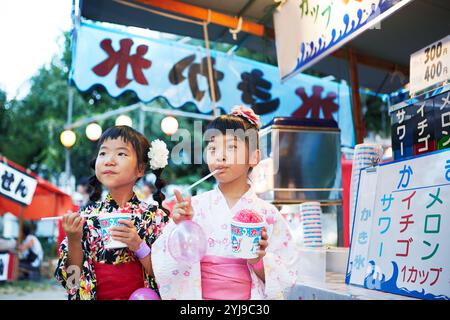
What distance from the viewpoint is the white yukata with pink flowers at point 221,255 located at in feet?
7.15

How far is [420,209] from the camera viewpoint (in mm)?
2221

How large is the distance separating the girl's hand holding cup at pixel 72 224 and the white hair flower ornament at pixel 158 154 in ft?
1.53

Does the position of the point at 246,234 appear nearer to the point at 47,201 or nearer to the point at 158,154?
the point at 158,154

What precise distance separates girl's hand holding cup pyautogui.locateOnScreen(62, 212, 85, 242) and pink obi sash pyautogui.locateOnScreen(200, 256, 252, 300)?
63cm

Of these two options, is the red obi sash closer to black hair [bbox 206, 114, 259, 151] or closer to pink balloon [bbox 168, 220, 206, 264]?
pink balloon [bbox 168, 220, 206, 264]

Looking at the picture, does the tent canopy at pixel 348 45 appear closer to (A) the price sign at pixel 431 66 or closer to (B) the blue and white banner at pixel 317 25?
(B) the blue and white banner at pixel 317 25

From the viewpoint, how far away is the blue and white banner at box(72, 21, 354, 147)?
17.9 feet

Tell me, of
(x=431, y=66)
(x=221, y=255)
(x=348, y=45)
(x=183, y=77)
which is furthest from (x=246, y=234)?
(x=348, y=45)

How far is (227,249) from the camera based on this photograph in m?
2.21

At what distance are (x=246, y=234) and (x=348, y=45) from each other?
4523 millimetres

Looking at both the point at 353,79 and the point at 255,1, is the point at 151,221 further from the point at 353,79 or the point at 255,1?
the point at 353,79

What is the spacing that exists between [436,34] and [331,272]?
3.39 metres

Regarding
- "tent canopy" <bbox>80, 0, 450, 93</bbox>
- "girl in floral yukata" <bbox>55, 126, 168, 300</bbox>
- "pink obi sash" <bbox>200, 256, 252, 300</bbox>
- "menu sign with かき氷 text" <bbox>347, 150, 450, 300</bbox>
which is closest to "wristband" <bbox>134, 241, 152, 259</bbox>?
"girl in floral yukata" <bbox>55, 126, 168, 300</bbox>
